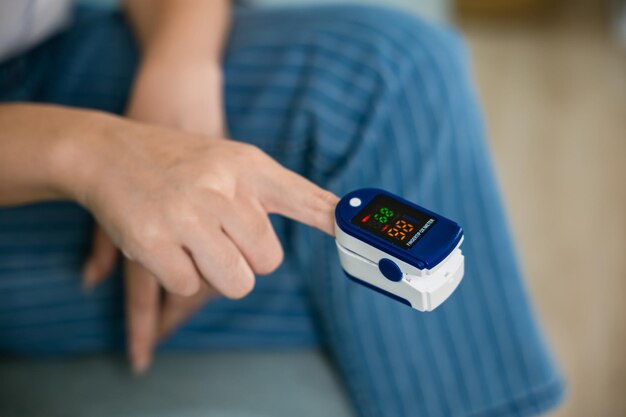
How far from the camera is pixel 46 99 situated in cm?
72

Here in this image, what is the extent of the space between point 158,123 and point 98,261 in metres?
0.12

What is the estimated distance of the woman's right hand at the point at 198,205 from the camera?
492 mm

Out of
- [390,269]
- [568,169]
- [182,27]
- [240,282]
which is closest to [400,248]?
[390,269]

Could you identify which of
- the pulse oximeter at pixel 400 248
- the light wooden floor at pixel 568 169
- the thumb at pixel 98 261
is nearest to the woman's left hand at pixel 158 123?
the thumb at pixel 98 261

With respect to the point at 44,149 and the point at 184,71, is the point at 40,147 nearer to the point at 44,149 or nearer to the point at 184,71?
the point at 44,149

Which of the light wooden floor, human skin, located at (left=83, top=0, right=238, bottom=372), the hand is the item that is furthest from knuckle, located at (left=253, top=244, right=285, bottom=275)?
the light wooden floor

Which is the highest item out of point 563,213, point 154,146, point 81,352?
point 154,146

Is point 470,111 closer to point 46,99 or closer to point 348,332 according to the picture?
point 348,332

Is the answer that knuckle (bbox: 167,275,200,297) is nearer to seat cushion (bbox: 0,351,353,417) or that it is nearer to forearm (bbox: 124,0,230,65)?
seat cushion (bbox: 0,351,353,417)

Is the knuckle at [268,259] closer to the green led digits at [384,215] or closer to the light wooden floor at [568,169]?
the green led digits at [384,215]

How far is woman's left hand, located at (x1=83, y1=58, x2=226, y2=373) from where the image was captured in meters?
0.65

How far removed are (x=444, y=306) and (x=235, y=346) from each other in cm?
22

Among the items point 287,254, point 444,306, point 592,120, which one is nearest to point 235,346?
point 287,254

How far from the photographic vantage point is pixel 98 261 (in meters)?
0.65
